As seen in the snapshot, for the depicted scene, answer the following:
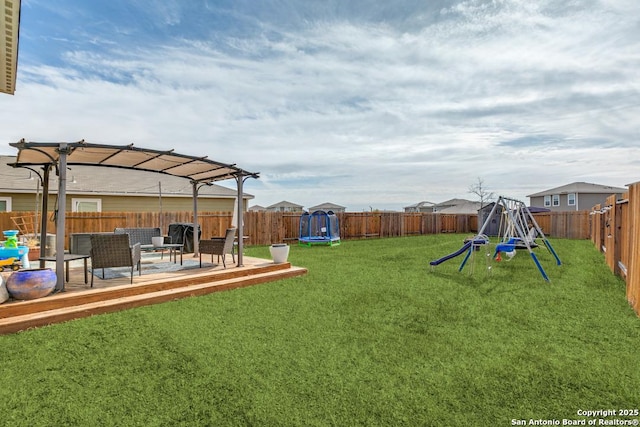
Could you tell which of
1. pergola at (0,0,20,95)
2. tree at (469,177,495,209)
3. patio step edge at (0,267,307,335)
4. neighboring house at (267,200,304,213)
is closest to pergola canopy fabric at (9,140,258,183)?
pergola at (0,0,20,95)

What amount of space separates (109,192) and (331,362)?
15.0 m

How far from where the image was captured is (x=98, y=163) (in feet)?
24.4

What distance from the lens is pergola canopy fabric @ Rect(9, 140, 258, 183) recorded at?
5352 millimetres

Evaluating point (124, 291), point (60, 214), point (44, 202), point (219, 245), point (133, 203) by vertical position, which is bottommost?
point (124, 291)

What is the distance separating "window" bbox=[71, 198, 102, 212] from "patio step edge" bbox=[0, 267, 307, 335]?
11065 mm

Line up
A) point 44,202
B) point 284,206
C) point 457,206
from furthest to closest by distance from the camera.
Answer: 1. point 284,206
2. point 457,206
3. point 44,202

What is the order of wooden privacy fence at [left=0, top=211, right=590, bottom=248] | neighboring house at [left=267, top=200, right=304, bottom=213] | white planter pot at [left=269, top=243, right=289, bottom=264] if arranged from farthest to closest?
1. neighboring house at [left=267, top=200, right=304, bottom=213]
2. wooden privacy fence at [left=0, top=211, right=590, bottom=248]
3. white planter pot at [left=269, top=243, right=289, bottom=264]

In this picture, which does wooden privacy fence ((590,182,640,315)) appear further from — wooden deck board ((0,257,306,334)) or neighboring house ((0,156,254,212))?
neighboring house ((0,156,254,212))

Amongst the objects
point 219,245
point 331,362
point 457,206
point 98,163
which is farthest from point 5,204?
point 457,206

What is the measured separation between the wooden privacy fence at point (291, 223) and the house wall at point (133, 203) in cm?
223

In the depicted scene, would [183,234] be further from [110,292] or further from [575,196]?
[575,196]

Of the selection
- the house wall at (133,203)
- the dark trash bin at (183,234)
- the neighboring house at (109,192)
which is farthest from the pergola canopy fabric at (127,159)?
the house wall at (133,203)

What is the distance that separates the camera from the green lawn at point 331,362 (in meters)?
2.65

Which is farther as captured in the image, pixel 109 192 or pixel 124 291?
pixel 109 192
